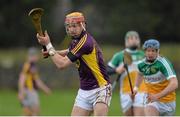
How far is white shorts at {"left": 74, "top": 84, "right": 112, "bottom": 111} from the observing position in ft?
41.2

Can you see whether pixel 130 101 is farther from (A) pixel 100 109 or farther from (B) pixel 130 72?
(A) pixel 100 109

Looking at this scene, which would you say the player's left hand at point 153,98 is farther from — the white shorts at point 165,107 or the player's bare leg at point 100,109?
the player's bare leg at point 100,109

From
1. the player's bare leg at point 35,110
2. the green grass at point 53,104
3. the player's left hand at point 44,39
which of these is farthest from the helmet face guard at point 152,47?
the green grass at point 53,104

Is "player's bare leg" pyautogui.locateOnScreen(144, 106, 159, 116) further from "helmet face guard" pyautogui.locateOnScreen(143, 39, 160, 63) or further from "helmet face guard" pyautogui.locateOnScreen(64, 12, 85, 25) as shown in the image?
"helmet face guard" pyautogui.locateOnScreen(64, 12, 85, 25)

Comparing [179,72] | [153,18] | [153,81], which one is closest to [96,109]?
[153,81]

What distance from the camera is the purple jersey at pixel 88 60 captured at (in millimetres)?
12320

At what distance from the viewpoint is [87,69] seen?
12.5 metres

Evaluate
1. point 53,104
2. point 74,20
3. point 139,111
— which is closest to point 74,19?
point 74,20

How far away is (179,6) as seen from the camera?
42.2m

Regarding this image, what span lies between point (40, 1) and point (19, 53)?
18.7 ft

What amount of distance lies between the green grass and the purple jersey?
32.5 feet

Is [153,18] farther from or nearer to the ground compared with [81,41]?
nearer to the ground

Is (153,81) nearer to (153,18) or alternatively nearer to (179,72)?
(179,72)

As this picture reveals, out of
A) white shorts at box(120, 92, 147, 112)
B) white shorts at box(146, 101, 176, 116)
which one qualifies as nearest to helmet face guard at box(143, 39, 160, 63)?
white shorts at box(146, 101, 176, 116)
